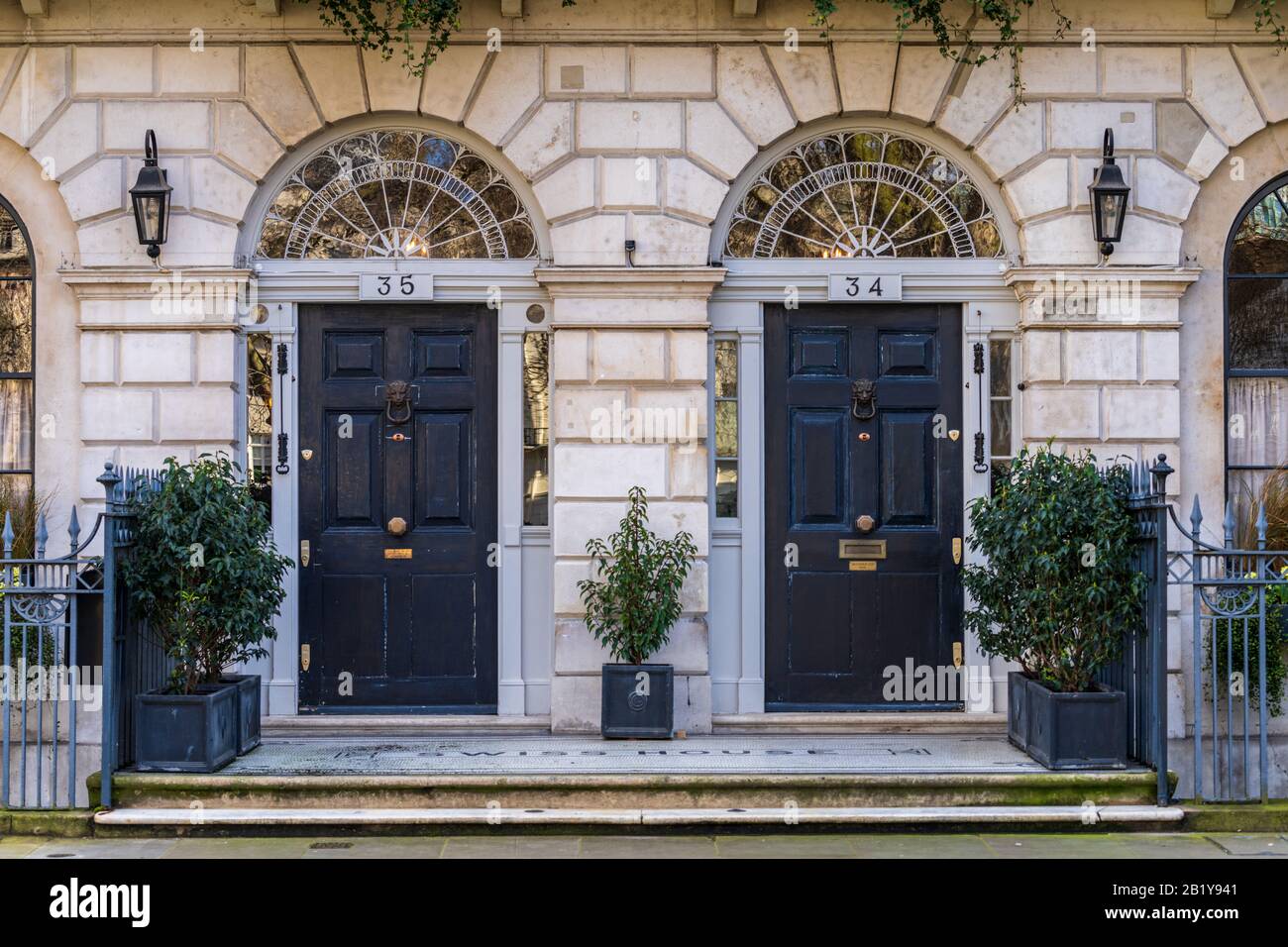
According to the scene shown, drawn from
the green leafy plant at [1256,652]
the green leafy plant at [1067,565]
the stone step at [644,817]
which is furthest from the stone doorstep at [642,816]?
the green leafy plant at [1256,652]

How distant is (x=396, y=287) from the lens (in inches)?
422

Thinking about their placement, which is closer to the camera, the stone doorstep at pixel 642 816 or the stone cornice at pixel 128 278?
the stone doorstep at pixel 642 816

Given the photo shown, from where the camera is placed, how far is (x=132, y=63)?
10531mm

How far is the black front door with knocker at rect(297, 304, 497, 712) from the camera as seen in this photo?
10.8m

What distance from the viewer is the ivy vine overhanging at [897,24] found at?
33.3 ft

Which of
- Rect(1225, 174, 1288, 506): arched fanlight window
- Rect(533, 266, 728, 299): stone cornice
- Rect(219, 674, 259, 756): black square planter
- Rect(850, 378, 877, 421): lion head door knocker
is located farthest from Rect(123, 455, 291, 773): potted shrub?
Rect(1225, 174, 1288, 506): arched fanlight window

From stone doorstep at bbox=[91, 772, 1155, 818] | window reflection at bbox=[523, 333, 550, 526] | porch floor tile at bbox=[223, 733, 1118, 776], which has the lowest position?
stone doorstep at bbox=[91, 772, 1155, 818]

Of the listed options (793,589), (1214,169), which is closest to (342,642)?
(793,589)

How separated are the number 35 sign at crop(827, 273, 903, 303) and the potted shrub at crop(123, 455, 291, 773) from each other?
4506 mm

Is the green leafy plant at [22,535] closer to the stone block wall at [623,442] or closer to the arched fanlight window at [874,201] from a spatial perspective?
the stone block wall at [623,442]

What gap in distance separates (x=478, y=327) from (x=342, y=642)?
2.52 metres

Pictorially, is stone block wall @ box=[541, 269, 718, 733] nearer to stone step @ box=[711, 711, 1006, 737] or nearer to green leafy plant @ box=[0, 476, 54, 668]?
stone step @ box=[711, 711, 1006, 737]

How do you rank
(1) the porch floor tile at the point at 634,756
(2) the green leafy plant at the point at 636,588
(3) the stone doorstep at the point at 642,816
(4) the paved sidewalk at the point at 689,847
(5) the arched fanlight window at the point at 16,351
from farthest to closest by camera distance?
(5) the arched fanlight window at the point at 16,351 < (2) the green leafy plant at the point at 636,588 < (1) the porch floor tile at the point at 634,756 < (3) the stone doorstep at the point at 642,816 < (4) the paved sidewalk at the point at 689,847

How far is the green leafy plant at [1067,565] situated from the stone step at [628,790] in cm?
68
